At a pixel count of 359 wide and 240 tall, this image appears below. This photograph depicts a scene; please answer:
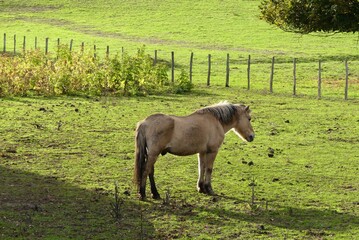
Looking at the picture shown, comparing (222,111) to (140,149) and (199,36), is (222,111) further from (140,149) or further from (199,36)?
(199,36)

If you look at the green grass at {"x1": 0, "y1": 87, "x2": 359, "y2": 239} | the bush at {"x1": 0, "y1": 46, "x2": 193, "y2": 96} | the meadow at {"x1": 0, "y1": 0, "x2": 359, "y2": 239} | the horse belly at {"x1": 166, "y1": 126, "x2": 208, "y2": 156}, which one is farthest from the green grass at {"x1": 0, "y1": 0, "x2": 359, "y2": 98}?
the horse belly at {"x1": 166, "y1": 126, "x2": 208, "y2": 156}

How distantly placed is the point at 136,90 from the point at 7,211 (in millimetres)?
17468

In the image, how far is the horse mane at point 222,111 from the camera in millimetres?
15258

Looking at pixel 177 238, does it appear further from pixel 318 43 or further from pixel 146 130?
pixel 318 43

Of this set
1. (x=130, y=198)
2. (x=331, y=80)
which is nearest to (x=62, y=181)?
(x=130, y=198)

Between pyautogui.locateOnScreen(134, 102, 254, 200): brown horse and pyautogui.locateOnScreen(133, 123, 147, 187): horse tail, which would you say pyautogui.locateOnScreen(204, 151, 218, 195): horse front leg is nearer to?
pyautogui.locateOnScreen(134, 102, 254, 200): brown horse

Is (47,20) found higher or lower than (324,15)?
lower

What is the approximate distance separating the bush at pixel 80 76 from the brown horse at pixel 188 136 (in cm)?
1461

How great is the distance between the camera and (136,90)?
1206 inches

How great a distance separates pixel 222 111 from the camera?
15.4 meters

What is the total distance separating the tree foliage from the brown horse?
11233mm

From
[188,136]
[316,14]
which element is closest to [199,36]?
[316,14]

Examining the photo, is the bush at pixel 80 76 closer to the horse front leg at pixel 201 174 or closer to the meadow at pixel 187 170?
the meadow at pixel 187 170

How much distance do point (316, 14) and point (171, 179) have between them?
1231 centimetres
